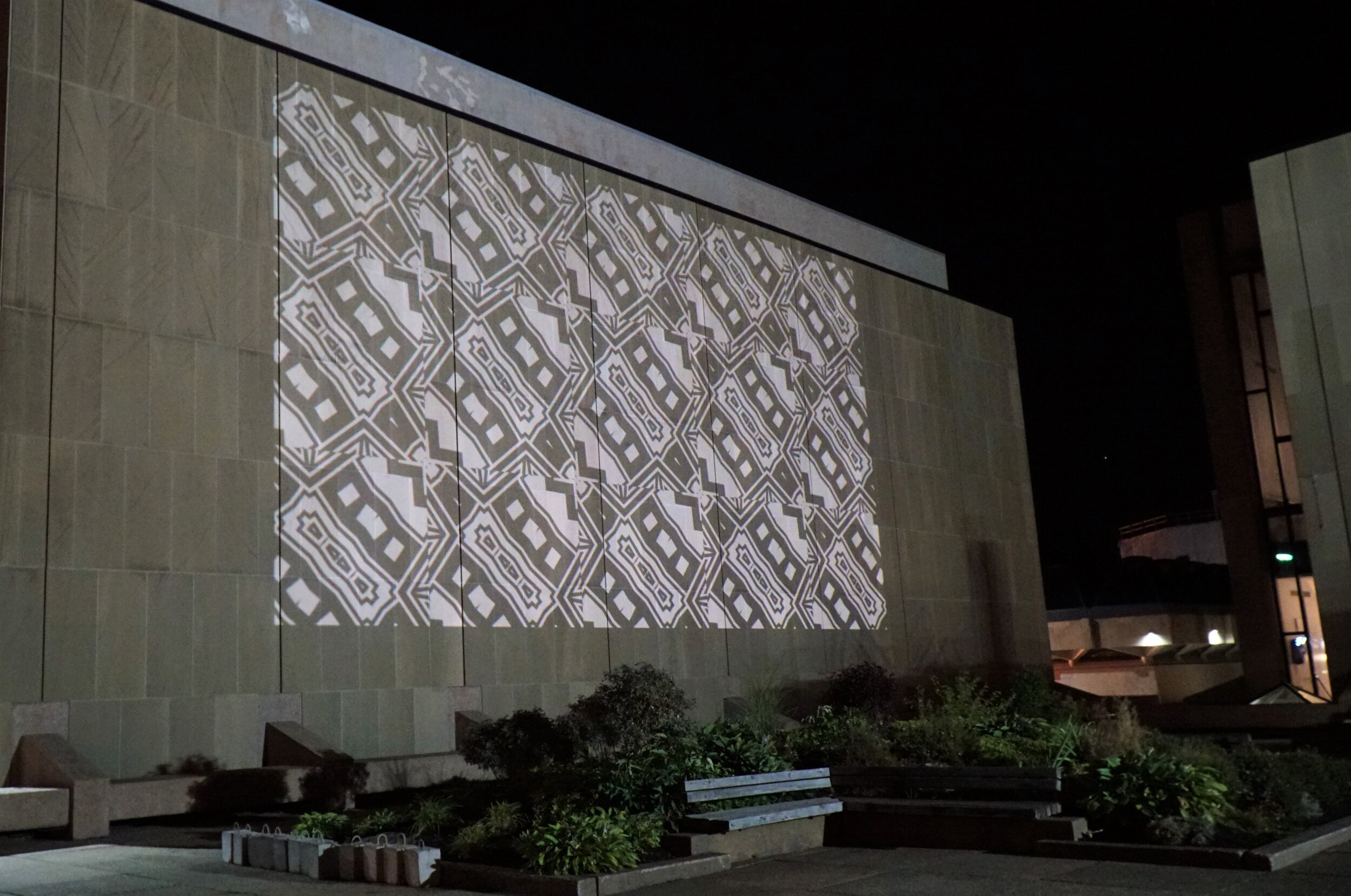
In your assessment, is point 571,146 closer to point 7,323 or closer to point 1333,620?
point 7,323

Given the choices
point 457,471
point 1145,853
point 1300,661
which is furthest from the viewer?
point 1300,661

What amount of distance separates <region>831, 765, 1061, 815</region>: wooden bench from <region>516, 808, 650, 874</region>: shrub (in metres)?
2.66

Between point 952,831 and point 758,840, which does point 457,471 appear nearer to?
point 758,840

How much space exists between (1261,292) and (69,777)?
2810 cm

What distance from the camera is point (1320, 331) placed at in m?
23.2

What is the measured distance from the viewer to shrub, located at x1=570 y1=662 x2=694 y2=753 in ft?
41.8

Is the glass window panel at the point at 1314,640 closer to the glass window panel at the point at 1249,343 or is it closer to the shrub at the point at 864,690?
the glass window panel at the point at 1249,343

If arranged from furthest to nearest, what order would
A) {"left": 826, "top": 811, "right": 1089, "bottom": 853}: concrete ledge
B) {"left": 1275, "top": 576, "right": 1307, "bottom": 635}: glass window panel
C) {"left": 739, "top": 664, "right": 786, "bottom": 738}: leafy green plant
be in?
Result: {"left": 1275, "top": 576, "right": 1307, "bottom": 635}: glass window panel < {"left": 739, "top": 664, "right": 786, "bottom": 738}: leafy green plant < {"left": 826, "top": 811, "right": 1089, "bottom": 853}: concrete ledge

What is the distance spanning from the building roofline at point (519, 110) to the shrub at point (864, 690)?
9.41m

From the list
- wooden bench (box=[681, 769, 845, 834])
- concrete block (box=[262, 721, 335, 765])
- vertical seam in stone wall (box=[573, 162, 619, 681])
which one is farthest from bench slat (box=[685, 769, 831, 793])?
vertical seam in stone wall (box=[573, 162, 619, 681])

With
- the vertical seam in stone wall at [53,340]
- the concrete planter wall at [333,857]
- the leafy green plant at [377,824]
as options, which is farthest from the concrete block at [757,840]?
the vertical seam in stone wall at [53,340]

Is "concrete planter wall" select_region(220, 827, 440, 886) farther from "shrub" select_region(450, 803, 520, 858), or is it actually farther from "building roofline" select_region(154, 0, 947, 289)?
"building roofline" select_region(154, 0, 947, 289)

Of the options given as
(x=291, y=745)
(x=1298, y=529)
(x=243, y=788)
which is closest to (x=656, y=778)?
(x=243, y=788)

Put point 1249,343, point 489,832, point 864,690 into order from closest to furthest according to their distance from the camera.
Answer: point 489,832 → point 864,690 → point 1249,343
